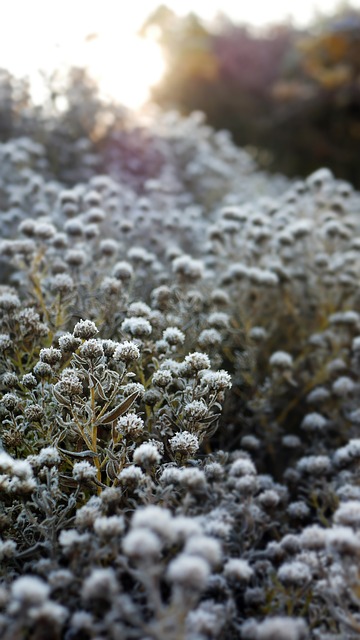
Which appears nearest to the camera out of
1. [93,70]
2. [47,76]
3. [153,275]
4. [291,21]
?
[153,275]

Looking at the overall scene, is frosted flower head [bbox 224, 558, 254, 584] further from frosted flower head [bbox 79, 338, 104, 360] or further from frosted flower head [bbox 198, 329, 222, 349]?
frosted flower head [bbox 198, 329, 222, 349]

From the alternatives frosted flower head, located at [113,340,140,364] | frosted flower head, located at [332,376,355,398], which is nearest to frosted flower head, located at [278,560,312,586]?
frosted flower head, located at [113,340,140,364]

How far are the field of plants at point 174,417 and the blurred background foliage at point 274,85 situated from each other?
354 cm

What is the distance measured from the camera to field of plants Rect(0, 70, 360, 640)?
1.60 meters

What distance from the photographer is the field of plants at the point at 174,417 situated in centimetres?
160

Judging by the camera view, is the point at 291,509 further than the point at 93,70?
No

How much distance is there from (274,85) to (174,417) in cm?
842

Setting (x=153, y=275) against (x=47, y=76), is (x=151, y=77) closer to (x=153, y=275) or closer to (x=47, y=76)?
(x=47, y=76)

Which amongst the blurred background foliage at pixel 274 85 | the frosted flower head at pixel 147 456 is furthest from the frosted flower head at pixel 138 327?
the blurred background foliage at pixel 274 85

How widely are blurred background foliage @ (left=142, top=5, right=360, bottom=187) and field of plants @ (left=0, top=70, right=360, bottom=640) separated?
3536 mm

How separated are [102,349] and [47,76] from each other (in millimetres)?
4762

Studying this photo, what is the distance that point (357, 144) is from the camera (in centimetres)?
841

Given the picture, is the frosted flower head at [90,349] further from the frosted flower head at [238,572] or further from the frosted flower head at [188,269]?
the frosted flower head at [188,269]

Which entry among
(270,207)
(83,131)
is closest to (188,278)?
(270,207)
